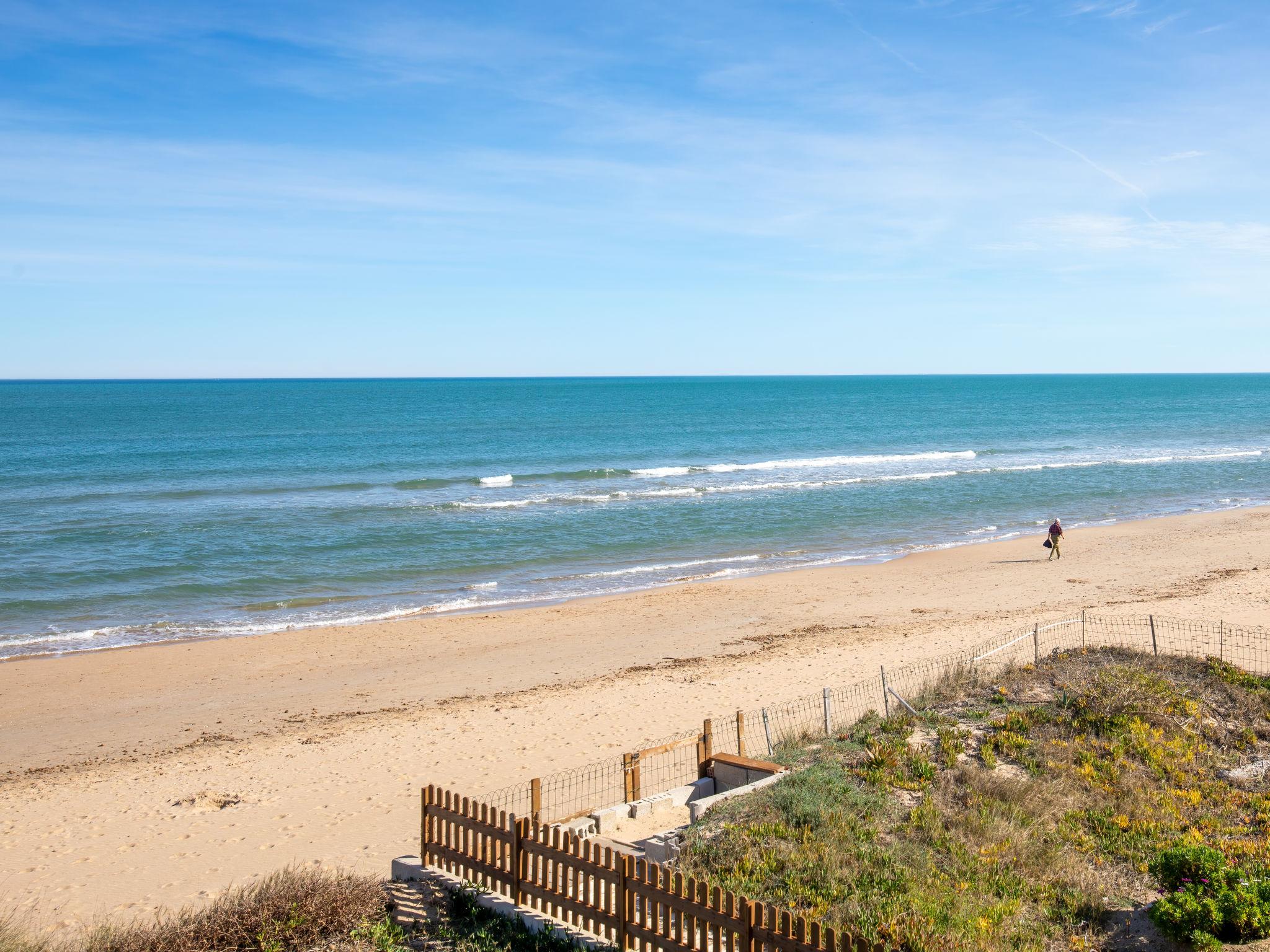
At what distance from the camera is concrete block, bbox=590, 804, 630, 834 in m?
10.9

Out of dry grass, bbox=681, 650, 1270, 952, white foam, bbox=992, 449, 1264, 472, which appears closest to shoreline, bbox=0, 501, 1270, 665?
dry grass, bbox=681, 650, 1270, 952

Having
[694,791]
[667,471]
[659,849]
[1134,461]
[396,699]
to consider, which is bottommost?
[396,699]

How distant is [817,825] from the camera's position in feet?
30.9

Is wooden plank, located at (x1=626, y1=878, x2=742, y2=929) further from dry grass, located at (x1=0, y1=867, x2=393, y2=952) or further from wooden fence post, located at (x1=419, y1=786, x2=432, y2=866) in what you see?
wooden fence post, located at (x1=419, y1=786, x2=432, y2=866)

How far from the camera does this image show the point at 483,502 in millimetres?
44219

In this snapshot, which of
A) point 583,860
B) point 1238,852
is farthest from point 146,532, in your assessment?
point 1238,852

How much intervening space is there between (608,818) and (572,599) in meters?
17.4

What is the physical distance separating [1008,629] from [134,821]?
1887cm

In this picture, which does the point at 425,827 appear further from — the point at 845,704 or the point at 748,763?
the point at 845,704

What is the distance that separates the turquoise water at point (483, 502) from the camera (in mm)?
28625

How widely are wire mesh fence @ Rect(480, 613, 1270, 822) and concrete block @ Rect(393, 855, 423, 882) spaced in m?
1.26

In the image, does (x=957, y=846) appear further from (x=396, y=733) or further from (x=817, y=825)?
(x=396, y=733)

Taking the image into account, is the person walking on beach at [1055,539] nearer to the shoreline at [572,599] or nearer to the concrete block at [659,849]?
the shoreline at [572,599]

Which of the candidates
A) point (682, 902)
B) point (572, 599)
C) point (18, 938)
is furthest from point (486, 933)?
point (572, 599)
